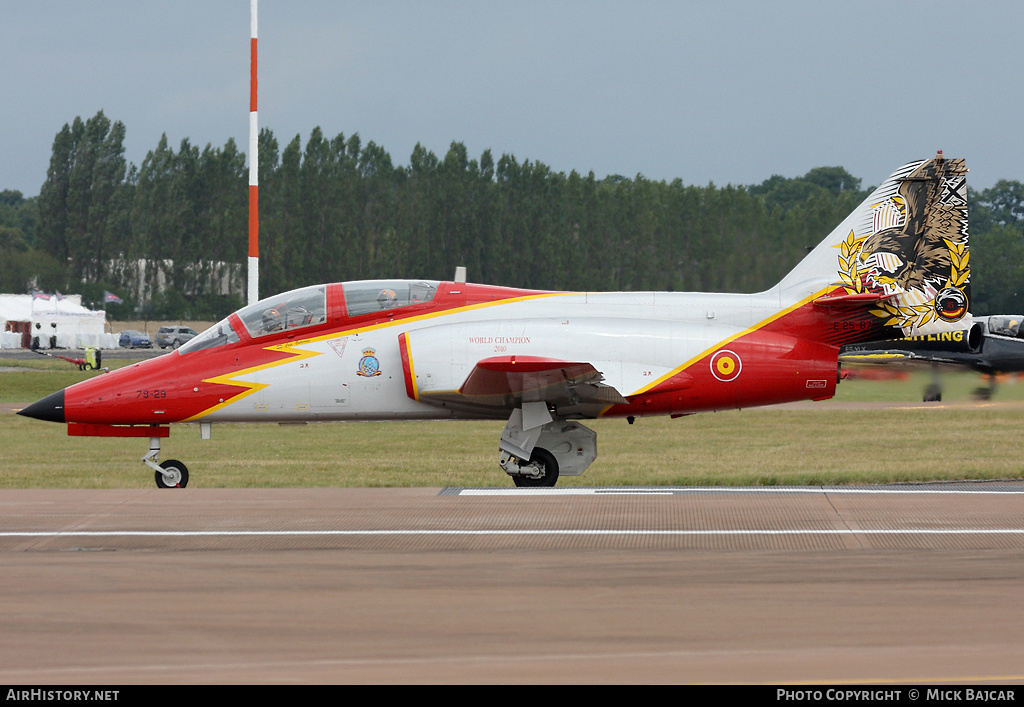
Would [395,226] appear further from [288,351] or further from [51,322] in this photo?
[288,351]

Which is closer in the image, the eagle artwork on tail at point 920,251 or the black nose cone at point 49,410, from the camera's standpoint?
the black nose cone at point 49,410

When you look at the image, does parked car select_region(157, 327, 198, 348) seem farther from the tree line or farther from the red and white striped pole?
the red and white striped pole

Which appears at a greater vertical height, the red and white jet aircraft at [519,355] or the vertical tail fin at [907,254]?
the vertical tail fin at [907,254]

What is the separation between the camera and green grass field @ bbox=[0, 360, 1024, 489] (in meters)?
14.0

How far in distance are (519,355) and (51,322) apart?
5670 cm

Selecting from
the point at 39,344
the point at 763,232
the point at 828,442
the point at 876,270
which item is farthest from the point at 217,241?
the point at 876,270

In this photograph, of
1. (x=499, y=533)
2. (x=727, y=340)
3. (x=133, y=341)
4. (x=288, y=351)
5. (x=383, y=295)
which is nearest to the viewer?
(x=499, y=533)

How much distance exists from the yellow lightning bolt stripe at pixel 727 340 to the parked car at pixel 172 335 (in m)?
54.5

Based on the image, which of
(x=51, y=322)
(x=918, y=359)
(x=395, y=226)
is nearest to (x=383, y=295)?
(x=918, y=359)

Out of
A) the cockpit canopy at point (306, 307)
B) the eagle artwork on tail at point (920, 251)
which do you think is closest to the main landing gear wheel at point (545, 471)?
the cockpit canopy at point (306, 307)

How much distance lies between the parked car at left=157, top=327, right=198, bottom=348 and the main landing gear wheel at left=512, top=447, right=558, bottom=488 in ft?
176

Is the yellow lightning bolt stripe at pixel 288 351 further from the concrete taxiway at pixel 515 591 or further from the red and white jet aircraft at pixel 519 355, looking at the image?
the concrete taxiway at pixel 515 591

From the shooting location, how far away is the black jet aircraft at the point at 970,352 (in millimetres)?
18844

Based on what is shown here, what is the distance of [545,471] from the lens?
12.3 metres
